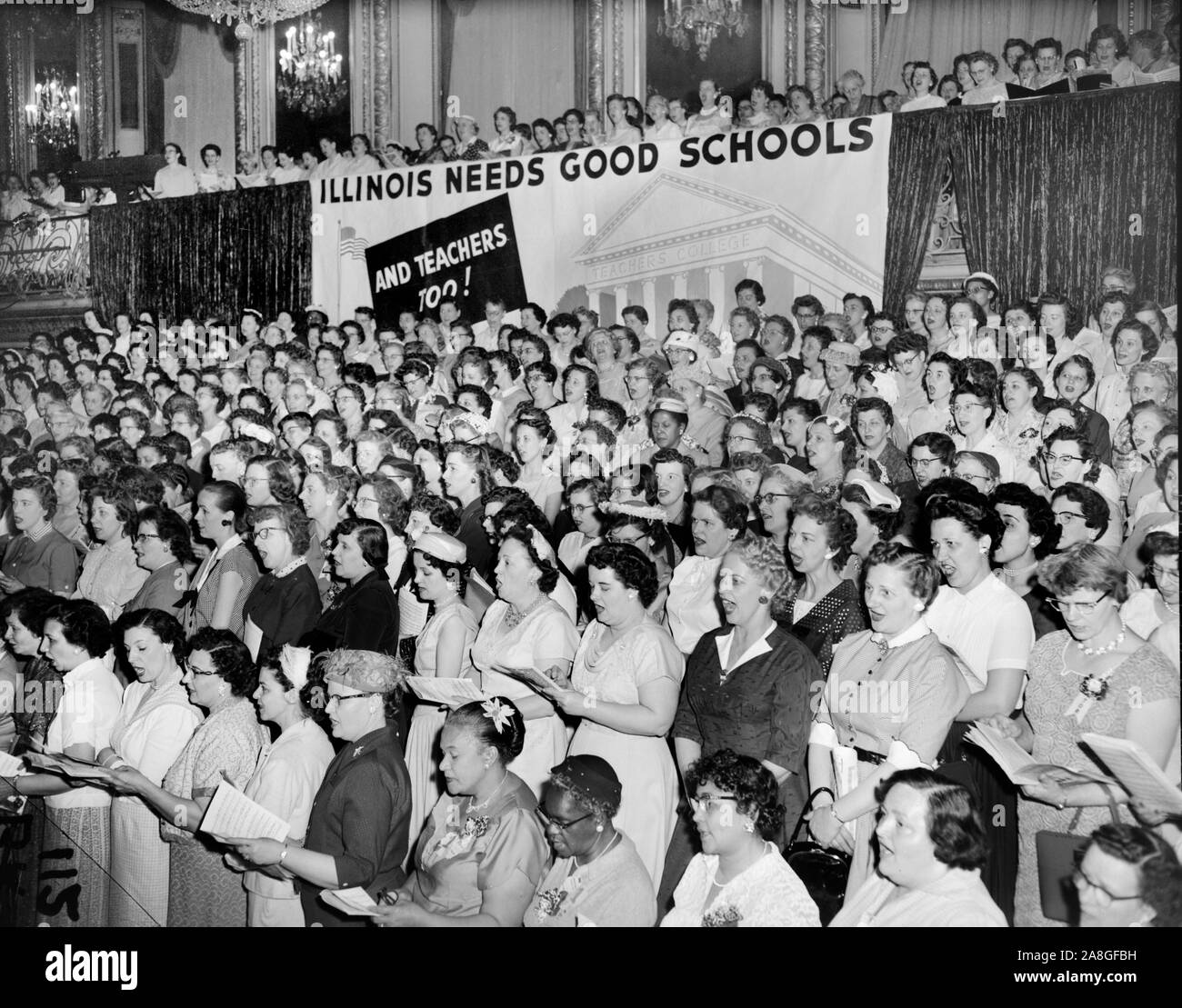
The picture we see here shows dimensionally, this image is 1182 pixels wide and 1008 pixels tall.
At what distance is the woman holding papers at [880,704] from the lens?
145 inches

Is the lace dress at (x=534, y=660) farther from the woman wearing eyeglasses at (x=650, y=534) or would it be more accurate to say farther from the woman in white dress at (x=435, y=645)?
the woman wearing eyeglasses at (x=650, y=534)

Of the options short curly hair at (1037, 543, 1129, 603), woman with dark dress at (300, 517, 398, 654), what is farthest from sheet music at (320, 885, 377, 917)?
short curly hair at (1037, 543, 1129, 603)

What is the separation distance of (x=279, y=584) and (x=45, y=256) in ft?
32.9

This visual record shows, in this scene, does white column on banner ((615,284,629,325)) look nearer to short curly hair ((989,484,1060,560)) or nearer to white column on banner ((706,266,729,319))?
white column on banner ((706,266,729,319))

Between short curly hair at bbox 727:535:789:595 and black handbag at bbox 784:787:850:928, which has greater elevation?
short curly hair at bbox 727:535:789:595

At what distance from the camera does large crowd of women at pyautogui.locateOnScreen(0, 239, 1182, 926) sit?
3484 mm

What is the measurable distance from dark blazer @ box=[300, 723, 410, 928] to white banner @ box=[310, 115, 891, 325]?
5960mm

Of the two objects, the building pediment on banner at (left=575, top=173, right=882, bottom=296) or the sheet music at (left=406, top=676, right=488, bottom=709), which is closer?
the sheet music at (left=406, top=676, right=488, bottom=709)

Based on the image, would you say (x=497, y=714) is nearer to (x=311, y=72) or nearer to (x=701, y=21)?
(x=701, y=21)

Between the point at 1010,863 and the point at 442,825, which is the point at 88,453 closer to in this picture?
the point at 442,825

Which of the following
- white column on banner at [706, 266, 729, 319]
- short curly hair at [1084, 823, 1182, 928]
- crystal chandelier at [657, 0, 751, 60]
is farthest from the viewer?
crystal chandelier at [657, 0, 751, 60]

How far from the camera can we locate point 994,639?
398 cm

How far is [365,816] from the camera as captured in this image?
12.4 ft

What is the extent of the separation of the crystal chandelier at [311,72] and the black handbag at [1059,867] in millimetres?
13163
